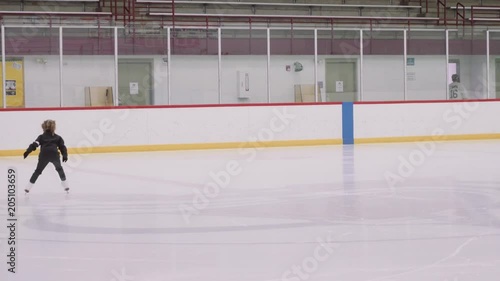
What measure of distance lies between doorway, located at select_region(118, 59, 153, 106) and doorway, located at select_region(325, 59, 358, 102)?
3960 mm

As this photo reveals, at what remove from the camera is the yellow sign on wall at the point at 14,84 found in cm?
1623

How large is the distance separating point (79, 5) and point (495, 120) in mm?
9875

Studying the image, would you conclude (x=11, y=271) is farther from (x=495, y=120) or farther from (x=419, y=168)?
(x=495, y=120)

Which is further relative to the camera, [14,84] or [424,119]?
[424,119]

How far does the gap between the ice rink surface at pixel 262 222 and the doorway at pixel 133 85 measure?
3.92 meters

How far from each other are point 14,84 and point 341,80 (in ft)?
22.5

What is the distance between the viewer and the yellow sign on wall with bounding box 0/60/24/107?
639 inches

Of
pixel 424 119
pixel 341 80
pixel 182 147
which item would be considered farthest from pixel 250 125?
pixel 424 119

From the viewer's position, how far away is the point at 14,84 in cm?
1644

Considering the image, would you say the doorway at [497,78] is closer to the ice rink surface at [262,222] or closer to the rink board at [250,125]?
the rink board at [250,125]

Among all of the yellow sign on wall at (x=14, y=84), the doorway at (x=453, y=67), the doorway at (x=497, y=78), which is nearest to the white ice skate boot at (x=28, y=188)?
the yellow sign on wall at (x=14, y=84)

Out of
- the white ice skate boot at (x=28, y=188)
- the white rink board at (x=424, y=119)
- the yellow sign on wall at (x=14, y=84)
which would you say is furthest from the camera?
the white rink board at (x=424, y=119)

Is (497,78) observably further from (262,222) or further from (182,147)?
(262,222)

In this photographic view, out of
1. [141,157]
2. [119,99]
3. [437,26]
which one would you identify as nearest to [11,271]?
[141,157]
